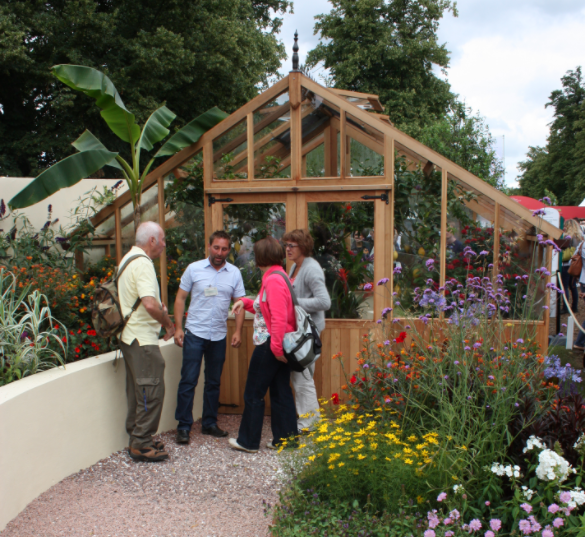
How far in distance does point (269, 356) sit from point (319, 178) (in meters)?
1.94

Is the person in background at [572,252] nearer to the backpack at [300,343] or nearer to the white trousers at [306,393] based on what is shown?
the white trousers at [306,393]

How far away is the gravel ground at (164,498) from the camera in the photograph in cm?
327

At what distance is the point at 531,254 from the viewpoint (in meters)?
5.26

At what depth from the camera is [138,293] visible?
13.2 feet

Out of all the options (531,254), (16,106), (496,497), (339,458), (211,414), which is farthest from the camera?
(16,106)

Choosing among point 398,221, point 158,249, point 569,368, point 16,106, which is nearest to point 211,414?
point 158,249

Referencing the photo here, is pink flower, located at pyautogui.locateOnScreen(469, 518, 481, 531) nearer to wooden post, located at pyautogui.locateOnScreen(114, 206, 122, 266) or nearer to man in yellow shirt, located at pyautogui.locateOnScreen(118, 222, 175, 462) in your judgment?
man in yellow shirt, located at pyautogui.locateOnScreen(118, 222, 175, 462)

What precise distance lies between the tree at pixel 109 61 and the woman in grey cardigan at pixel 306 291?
1063 cm

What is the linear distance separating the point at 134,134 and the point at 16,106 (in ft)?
37.4

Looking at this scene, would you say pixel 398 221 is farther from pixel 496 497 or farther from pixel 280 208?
pixel 496 497

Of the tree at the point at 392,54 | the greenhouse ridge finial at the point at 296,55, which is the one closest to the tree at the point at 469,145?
the tree at the point at 392,54

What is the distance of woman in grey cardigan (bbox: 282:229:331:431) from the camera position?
14.9 ft

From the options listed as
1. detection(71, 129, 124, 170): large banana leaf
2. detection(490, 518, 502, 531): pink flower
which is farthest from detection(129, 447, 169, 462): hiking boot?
detection(71, 129, 124, 170): large banana leaf

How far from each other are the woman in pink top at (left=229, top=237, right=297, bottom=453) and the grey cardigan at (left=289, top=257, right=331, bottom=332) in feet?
1.03
